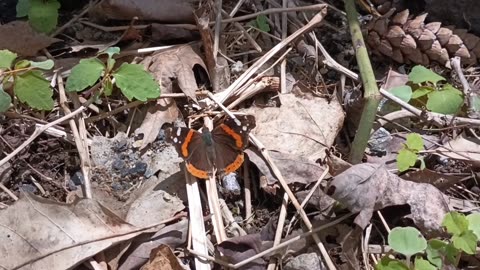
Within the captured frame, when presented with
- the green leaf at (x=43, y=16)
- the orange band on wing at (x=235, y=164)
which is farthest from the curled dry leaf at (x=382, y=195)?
the green leaf at (x=43, y=16)

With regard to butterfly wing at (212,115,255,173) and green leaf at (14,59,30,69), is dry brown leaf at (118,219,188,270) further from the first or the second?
green leaf at (14,59,30,69)

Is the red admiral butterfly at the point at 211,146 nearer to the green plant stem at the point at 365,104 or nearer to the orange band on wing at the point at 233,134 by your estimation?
the orange band on wing at the point at 233,134

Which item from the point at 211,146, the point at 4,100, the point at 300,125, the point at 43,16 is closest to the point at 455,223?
the point at 300,125

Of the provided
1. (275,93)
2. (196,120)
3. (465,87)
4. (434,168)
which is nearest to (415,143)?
(434,168)

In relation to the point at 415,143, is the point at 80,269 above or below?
below

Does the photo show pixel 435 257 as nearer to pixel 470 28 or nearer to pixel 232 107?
pixel 232 107
